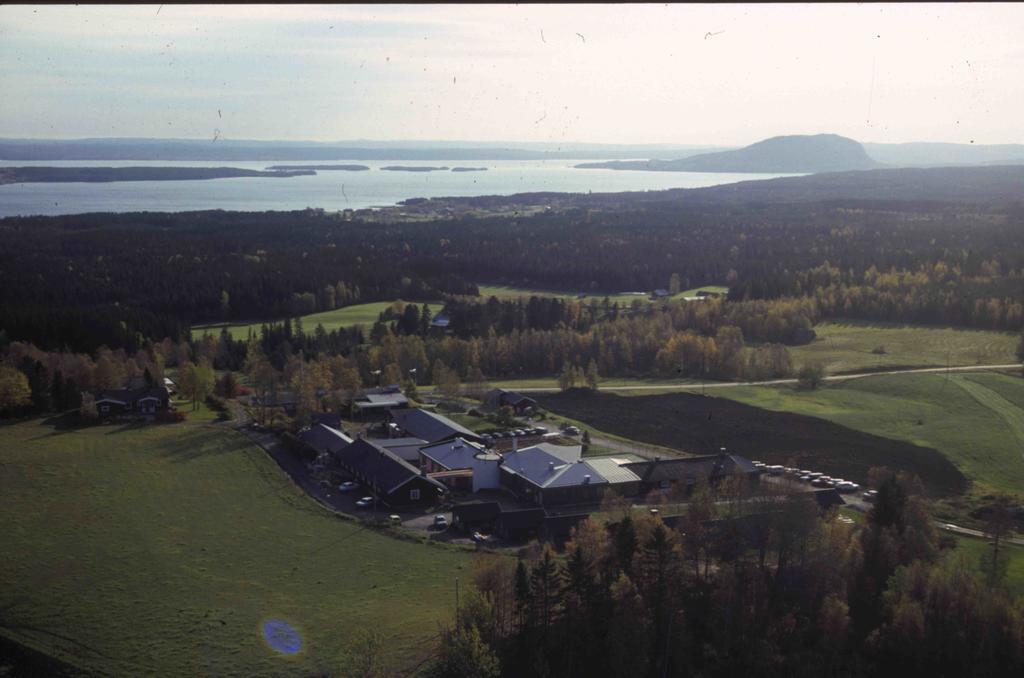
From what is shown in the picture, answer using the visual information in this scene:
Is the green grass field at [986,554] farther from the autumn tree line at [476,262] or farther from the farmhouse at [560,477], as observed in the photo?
the autumn tree line at [476,262]

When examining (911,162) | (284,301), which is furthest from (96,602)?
(911,162)

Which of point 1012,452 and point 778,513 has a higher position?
point 778,513

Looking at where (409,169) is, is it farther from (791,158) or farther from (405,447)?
(405,447)

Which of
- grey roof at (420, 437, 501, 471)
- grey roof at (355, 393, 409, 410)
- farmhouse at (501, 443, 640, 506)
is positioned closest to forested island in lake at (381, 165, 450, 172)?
grey roof at (355, 393, 409, 410)

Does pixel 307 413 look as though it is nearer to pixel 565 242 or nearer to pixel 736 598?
pixel 736 598

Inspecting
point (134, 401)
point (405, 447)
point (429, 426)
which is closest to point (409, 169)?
point (134, 401)

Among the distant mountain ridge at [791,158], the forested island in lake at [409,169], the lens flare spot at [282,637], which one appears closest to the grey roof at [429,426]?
the lens flare spot at [282,637]
